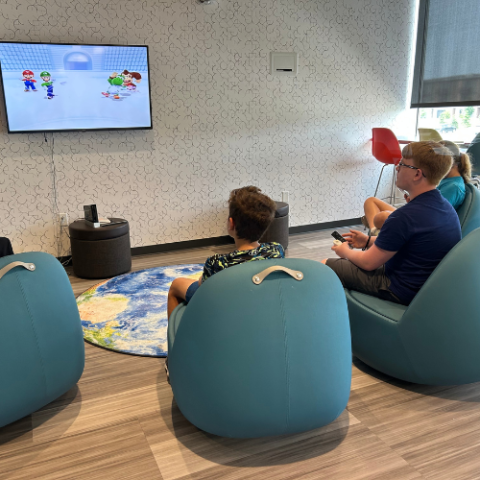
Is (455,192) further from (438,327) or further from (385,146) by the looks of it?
(385,146)

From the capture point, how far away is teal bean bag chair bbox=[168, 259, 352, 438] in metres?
1.62

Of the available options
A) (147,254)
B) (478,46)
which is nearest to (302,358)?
(147,254)

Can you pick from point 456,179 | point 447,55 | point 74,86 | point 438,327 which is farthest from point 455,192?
point 447,55

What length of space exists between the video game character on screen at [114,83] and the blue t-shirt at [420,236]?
8.87 ft

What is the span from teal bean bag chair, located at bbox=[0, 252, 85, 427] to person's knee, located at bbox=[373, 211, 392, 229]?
214 cm

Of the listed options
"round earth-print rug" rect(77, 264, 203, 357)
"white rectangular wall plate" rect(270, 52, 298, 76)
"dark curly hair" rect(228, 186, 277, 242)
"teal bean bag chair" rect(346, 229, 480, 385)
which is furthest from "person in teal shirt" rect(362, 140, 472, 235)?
"white rectangular wall plate" rect(270, 52, 298, 76)

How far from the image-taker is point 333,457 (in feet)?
5.87

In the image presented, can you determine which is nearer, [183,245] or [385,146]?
[183,245]

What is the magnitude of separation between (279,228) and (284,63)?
63.5 inches

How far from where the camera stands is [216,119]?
4484 mm

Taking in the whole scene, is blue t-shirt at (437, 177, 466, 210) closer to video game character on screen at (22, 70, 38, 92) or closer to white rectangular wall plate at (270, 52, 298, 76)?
white rectangular wall plate at (270, 52, 298, 76)

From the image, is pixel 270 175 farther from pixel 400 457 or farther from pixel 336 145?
pixel 400 457

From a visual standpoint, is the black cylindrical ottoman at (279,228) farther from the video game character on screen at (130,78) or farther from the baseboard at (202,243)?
the video game character on screen at (130,78)

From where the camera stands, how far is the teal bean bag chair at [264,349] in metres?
1.62
